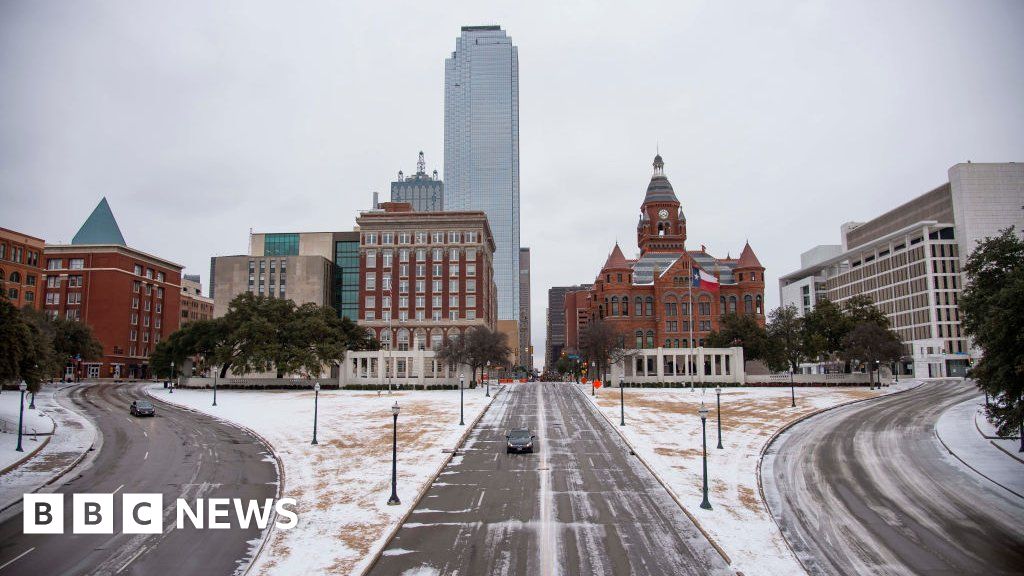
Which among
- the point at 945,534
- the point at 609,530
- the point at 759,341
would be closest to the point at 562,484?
the point at 609,530

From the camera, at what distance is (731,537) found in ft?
70.5

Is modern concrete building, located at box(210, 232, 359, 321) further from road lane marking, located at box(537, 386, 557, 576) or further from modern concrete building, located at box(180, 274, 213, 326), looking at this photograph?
road lane marking, located at box(537, 386, 557, 576)

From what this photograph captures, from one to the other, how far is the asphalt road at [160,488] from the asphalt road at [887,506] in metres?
19.6

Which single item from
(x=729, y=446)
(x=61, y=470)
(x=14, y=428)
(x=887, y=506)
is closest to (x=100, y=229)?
(x=14, y=428)

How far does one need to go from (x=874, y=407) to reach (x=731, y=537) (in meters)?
42.6

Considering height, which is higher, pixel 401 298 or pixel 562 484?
pixel 401 298

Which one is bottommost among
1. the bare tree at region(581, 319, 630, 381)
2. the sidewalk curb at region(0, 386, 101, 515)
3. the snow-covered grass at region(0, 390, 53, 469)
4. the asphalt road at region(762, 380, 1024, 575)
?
the asphalt road at region(762, 380, 1024, 575)

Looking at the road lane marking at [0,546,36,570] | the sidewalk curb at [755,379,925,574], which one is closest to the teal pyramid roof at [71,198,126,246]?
the road lane marking at [0,546,36,570]

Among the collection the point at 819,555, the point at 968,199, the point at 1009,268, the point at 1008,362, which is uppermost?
the point at 968,199

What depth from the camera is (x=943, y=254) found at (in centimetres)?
12675

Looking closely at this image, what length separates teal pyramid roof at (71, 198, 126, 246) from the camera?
119125mm

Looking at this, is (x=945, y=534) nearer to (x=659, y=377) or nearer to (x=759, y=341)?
(x=659, y=377)

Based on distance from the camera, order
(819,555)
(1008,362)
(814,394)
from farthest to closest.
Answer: (814,394) < (1008,362) < (819,555)

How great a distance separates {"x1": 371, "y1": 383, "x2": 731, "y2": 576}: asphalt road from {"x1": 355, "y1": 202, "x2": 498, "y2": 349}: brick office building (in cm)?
7742
